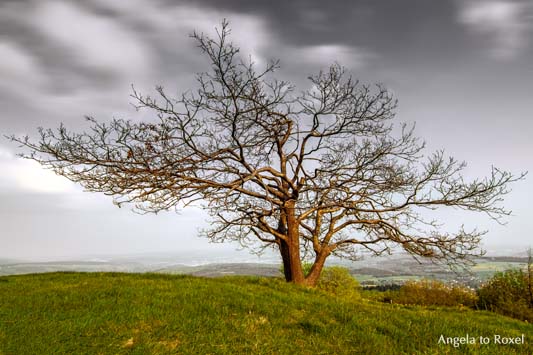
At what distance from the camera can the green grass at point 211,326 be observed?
6.39 meters

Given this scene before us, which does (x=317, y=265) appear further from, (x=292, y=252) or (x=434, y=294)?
(x=434, y=294)

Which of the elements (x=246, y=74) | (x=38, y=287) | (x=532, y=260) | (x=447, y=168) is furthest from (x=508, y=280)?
(x=38, y=287)

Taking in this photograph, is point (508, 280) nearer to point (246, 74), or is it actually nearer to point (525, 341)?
point (525, 341)

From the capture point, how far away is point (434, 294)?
19.4 m

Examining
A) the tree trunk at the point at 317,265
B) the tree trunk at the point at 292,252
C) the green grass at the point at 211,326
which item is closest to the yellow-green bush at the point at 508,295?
the green grass at the point at 211,326

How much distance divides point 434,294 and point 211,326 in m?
16.3

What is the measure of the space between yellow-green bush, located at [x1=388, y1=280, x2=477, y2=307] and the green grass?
906cm

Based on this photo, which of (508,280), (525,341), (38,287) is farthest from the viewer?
(508,280)

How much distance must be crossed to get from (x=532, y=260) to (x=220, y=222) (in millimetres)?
12862

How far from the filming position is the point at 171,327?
23.2 feet

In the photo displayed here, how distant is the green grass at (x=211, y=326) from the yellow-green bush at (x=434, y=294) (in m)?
9.06

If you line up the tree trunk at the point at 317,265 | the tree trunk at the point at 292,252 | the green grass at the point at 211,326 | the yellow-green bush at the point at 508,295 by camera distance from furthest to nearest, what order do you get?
1. the tree trunk at the point at 317,265
2. the yellow-green bush at the point at 508,295
3. the tree trunk at the point at 292,252
4. the green grass at the point at 211,326

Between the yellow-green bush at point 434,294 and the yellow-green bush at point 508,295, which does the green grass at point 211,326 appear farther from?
the yellow-green bush at point 434,294

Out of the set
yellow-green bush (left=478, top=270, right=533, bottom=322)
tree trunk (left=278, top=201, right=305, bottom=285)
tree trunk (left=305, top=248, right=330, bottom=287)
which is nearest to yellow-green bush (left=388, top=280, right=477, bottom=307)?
yellow-green bush (left=478, top=270, right=533, bottom=322)
